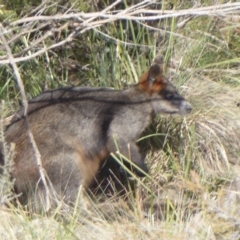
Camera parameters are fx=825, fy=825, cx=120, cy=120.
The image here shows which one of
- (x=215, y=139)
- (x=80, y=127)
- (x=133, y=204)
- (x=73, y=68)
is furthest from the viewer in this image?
(x=73, y=68)

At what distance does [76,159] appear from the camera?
622cm

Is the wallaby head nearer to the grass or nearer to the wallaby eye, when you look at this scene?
the wallaby eye

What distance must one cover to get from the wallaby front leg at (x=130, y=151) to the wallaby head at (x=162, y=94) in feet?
1.38

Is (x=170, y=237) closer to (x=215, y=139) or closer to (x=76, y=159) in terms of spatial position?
(x=76, y=159)

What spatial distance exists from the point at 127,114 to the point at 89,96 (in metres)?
0.34

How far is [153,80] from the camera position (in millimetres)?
6707

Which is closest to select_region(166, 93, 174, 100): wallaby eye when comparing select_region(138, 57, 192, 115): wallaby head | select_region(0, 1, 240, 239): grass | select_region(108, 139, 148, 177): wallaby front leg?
select_region(138, 57, 192, 115): wallaby head

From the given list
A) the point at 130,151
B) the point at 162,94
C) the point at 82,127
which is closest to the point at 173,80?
the point at 162,94

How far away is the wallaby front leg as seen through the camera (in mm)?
6441

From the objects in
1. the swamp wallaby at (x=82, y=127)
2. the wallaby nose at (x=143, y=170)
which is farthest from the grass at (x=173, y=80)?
the swamp wallaby at (x=82, y=127)

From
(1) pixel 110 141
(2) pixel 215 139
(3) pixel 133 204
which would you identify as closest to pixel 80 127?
(1) pixel 110 141

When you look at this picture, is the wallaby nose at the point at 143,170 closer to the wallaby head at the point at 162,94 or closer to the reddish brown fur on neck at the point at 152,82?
the wallaby head at the point at 162,94

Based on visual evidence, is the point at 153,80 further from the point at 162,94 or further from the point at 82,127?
the point at 82,127

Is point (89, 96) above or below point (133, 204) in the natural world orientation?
above
